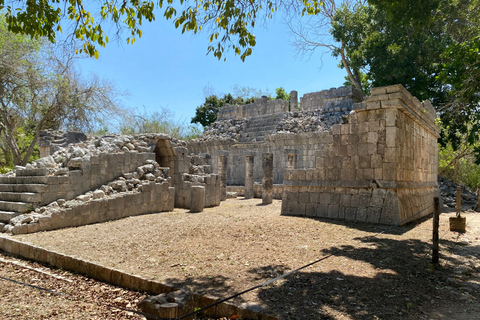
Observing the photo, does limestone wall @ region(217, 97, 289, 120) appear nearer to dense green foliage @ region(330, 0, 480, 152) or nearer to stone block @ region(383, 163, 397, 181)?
dense green foliage @ region(330, 0, 480, 152)

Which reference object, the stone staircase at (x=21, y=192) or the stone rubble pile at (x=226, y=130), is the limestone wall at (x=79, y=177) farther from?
the stone rubble pile at (x=226, y=130)

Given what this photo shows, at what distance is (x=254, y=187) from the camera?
1711cm

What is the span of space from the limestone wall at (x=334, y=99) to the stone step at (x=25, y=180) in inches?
653

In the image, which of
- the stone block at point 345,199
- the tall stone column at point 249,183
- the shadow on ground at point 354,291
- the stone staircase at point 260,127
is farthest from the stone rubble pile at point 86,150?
the stone staircase at point 260,127

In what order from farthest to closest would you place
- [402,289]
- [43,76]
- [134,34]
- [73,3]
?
[43,76]
[134,34]
[73,3]
[402,289]

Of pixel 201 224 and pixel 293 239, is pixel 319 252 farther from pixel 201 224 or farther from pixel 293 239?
pixel 201 224

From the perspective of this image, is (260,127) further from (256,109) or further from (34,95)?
(34,95)

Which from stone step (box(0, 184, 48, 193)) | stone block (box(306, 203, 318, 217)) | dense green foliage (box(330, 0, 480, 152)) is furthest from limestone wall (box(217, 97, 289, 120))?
stone step (box(0, 184, 48, 193))

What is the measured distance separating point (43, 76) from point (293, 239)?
1732 cm

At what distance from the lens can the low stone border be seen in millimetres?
3658

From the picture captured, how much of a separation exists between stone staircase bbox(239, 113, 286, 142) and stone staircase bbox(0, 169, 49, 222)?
14634 millimetres

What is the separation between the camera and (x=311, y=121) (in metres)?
20.3

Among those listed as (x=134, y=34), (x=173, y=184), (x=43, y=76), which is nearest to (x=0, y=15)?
(x=43, y=76)

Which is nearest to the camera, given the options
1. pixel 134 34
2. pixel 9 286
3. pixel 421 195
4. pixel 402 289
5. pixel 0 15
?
pixel 402 289
